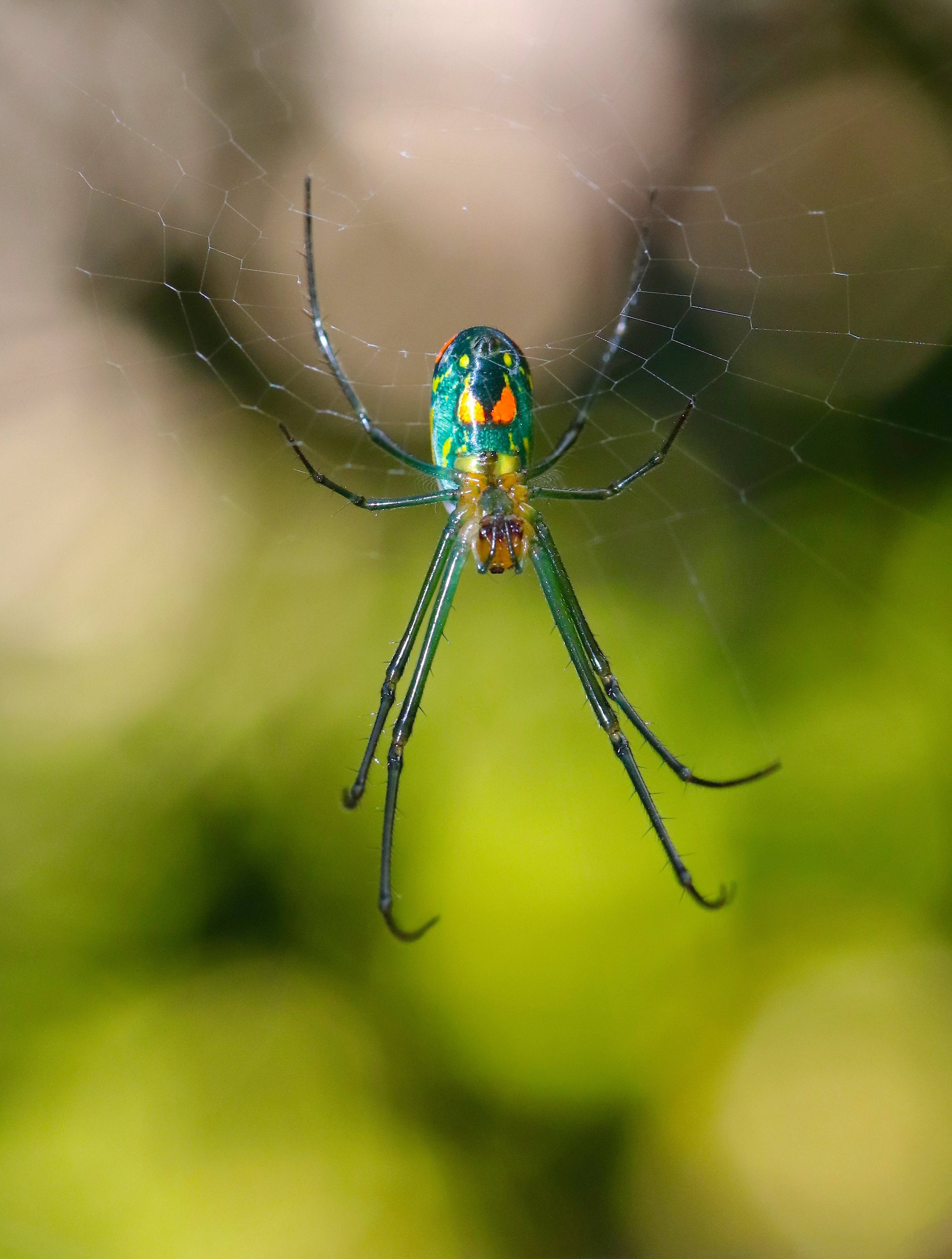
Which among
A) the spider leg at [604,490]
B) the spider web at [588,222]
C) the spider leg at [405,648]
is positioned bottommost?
the spider leg at [405,648]

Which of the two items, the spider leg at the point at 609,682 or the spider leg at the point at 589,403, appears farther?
the spider leg at the point at 609,682

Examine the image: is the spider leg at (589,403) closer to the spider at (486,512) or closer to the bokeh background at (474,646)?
the spider at (486,512)

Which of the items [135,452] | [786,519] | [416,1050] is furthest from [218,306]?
[416,1050]

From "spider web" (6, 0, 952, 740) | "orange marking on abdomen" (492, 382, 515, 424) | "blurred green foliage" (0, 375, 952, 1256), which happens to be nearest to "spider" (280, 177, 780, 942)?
"orange marking on abdomen" (492, 382, 515, 424)

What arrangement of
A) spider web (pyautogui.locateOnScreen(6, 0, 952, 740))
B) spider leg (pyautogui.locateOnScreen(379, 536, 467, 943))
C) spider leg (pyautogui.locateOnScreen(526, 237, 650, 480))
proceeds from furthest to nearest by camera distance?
1. spider web (pyautogui.locateOnScreen(6, 0, 952, 740))
2. spider leg (pyautogui.locateOnScreen(379, 536, 467, 943))
3. spider leg (pyautogui.locateOnScreen(526, 237, 650, 480))

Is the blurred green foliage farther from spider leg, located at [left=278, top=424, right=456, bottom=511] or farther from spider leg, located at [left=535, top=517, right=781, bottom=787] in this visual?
spider leg, located at [left=278, top=424, right=456, bottom=511]

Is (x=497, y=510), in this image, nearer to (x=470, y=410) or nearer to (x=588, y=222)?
(x=470, y=410)

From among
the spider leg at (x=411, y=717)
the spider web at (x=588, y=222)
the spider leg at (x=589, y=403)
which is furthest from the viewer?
the spider web at (x=588, y=222)

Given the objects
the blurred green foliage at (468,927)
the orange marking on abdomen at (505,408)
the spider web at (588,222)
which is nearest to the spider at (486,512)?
the orange marking on abdomen at (505,408)
